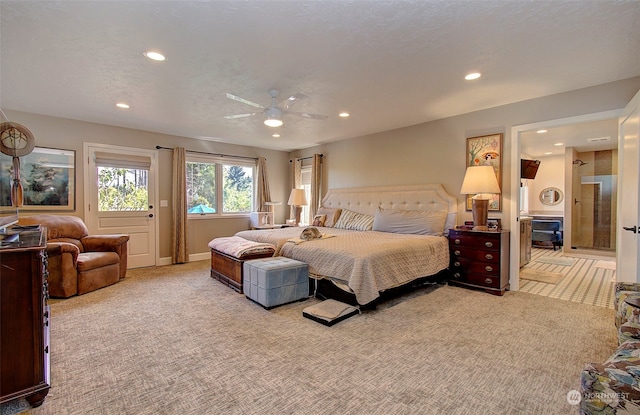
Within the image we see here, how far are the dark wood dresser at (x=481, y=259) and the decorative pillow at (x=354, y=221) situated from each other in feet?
4.75

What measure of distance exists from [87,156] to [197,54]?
3644mm

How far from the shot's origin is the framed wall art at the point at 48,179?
4434mm

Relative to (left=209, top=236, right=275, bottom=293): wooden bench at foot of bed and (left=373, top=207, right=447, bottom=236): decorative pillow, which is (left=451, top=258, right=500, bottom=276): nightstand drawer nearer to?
(left=373, top=207, right=447, bottom=236): decorative pillow

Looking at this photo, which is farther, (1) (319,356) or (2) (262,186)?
(2) (262,186)

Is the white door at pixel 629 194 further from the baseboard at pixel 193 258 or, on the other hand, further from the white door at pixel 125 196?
the white door at pixel 125 196

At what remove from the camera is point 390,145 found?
217 inches

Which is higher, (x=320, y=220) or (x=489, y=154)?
(x=489, y=154)

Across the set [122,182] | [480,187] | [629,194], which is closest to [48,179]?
[122,182]

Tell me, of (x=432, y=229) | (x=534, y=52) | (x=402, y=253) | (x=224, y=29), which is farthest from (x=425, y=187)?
(x=224, y=29)

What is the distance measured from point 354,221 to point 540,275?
126 inches

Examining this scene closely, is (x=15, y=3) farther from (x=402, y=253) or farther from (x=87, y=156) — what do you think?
(x=402, y=253)

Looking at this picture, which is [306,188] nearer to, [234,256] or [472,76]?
[234,256]

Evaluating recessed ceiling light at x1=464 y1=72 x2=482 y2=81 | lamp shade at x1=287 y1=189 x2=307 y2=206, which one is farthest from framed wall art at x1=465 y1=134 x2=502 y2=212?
lamp shade at x1=287 y1=189 x2=307 y2=206

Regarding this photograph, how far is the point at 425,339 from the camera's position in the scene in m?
2.61
